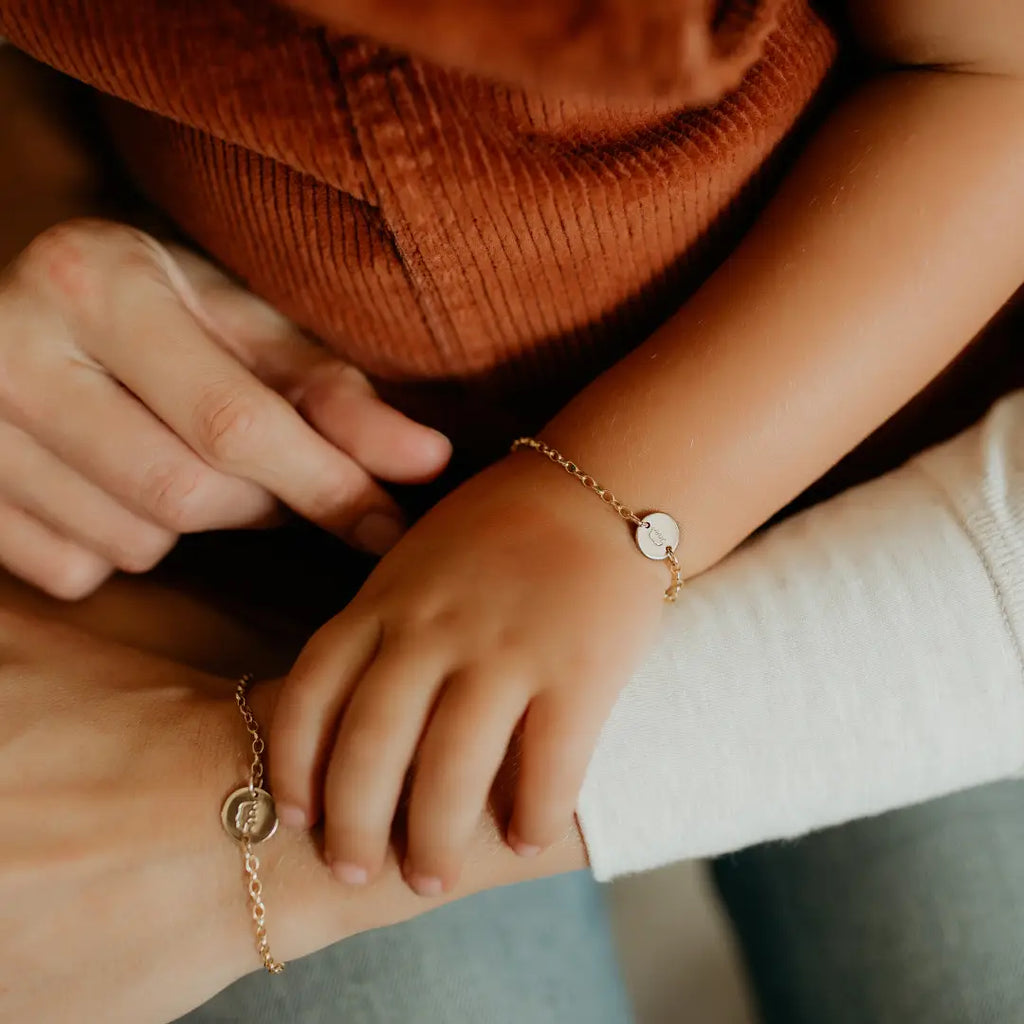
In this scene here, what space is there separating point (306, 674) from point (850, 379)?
27 centimetres

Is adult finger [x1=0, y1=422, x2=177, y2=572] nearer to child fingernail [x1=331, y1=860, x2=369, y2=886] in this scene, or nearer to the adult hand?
the adult hand

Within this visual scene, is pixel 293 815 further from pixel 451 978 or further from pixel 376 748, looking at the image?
pixel 451 978

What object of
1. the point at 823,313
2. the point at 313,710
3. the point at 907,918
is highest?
the point at 823,313

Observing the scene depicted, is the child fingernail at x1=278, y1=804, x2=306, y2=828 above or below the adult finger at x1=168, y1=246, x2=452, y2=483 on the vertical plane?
below

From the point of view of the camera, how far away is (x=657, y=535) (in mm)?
380

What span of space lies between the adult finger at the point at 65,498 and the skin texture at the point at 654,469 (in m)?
0.15

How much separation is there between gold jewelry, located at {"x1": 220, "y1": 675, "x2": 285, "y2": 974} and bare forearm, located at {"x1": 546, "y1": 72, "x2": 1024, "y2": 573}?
0.65 feet

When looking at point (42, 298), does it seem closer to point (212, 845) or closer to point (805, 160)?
point (212, 845)

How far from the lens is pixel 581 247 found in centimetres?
40

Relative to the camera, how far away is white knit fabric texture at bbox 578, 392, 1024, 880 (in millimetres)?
395

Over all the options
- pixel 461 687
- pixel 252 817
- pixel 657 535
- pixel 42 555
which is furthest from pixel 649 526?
pixel 42 555

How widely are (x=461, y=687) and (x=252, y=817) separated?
0.39ft

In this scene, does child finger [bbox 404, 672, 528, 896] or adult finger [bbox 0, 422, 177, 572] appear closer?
child finger [bbox 404, 672, 528, 896]

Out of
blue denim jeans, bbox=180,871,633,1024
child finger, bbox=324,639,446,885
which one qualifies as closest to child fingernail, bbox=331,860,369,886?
child finger, bbox=324,639,446,885
